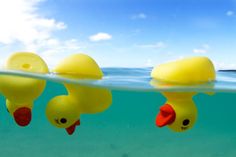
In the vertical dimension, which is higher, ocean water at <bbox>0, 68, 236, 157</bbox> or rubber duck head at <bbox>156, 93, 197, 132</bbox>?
rubber duck head at <bbox>156, 93, 197, 132</bbox>

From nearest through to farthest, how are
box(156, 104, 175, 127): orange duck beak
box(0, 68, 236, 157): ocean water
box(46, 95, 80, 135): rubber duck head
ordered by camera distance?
1. box(156, 104, 175, 127): orange duck beak
2. box(46, 95, 80, 135): rubber duck head
3. box(0, 68, 236, 157): ocean water

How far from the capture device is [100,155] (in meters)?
15.5

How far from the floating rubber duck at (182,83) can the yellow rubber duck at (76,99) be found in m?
0.90

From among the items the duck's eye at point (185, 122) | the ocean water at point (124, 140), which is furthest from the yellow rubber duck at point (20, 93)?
the ocean water at point (124, 140)

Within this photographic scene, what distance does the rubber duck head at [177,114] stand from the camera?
174 inches

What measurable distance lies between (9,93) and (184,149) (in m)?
12.9

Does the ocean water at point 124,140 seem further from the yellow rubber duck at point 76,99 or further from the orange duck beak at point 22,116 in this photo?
the orange duck beak at point 22,116

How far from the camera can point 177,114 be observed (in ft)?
14.8

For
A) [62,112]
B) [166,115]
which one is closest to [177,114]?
[166,115]

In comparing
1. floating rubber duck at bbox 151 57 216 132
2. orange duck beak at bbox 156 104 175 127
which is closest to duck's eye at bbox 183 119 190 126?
floating rubber duck at bbox 151 57 216 132

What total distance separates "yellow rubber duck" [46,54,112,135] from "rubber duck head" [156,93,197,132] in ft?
2.84

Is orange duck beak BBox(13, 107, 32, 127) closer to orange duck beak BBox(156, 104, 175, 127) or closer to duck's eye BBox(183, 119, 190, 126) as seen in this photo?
orange duck beak BBox(156, 104, 175, 127)

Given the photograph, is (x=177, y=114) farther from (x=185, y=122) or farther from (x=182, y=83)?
(x=182, y=83)

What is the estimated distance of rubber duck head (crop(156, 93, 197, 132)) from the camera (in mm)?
4413
